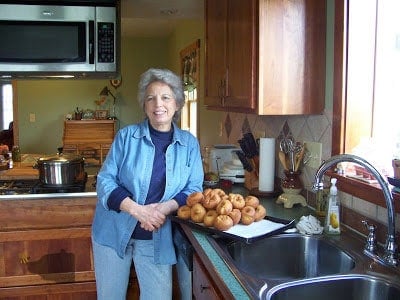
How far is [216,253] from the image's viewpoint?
1.43 metres

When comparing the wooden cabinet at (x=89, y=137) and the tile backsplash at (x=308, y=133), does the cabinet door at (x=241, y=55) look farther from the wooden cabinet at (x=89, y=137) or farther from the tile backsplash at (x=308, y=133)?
the wooden cabinet at (x=89, y=137)

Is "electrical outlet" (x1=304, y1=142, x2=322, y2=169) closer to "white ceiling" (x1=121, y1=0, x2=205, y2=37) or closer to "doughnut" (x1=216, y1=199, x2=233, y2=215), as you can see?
"doughnut" (x1=216, y1=199, x2=233, y2=215)

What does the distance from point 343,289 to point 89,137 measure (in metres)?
5.08

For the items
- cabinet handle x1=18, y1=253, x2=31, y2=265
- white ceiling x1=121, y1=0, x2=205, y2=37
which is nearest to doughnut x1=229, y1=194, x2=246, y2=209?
cabinet handle x1=18, y1=253, x2=31, y2=265

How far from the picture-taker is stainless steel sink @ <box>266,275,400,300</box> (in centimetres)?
121

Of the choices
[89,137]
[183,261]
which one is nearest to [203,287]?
[183,261]

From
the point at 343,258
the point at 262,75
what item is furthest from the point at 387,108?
the point at 343,258

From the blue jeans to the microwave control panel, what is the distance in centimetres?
127

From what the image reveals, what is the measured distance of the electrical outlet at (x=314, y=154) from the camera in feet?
6.24

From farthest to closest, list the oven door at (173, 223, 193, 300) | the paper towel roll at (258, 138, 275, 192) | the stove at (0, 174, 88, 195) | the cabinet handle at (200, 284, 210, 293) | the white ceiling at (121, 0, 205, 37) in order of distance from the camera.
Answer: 1. the white ceiling at (121, 0, 205, 37)
2. the stove at (0, 174, 88, 195)
3. the paper towel roll at (258, 138, 275, 192)
4. the oven door at (173, 223, 193, 300)
5. the cabinet handle at (200, 284, 210, 293)

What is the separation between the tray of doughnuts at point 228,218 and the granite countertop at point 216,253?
0.18ft

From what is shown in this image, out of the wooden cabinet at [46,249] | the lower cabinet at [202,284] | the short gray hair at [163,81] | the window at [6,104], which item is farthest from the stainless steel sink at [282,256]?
the window at [6,104]

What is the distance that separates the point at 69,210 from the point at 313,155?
1392 mm

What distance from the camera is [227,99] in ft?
7.30
